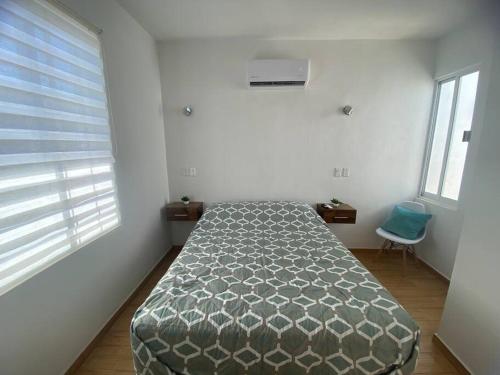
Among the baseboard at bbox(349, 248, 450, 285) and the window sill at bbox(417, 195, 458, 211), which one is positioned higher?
the window sill at bbox(417, 195, 458, 211)

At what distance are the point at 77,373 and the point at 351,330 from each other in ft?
5.70

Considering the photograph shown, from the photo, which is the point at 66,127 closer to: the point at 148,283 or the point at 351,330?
the point at 148,283

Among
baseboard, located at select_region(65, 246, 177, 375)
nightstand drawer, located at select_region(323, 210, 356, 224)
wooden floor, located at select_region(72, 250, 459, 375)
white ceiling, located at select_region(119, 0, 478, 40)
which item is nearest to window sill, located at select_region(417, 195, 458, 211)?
wooden floor, located at select_region(72, 250, 459, 375)

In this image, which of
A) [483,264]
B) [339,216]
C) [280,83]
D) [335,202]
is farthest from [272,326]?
[280,83]

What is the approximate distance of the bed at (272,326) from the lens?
1.08 metres

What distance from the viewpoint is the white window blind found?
1.05 metres

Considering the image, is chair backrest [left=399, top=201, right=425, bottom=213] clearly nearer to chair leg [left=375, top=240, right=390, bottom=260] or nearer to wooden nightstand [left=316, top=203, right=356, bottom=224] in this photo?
chair leg [left=375, top=240, right=390, bottom=260]

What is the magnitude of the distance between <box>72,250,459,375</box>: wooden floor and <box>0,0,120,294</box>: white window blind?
2.64ft

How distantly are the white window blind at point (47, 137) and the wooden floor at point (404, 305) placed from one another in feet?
2.64

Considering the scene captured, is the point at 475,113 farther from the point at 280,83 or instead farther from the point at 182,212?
the point at 182,212

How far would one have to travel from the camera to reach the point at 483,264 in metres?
1.32

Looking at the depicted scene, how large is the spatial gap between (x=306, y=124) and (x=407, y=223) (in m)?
1.62

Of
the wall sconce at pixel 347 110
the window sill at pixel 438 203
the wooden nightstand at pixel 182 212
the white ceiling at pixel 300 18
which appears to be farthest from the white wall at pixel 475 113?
the wooden nightstand at pixel 182 212

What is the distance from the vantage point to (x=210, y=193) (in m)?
2.89
